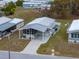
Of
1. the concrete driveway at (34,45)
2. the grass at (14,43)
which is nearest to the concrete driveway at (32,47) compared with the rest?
the concrete driveway at (34,45)

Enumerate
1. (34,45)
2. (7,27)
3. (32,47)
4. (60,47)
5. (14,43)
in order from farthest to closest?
(7,27) → (14,43) → (34,45) → (32,47) → (60,47)

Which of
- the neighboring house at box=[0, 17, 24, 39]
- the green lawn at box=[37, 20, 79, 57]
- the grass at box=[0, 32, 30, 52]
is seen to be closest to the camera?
the green lawn at box=[37, 20, 79, 57]

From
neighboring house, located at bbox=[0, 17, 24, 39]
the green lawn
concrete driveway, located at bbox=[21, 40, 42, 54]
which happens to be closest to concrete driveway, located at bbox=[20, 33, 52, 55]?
concrete driveway, located at bbox=[21, 40, 42, 54]

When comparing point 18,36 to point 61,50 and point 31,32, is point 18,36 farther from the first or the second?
point 61,50

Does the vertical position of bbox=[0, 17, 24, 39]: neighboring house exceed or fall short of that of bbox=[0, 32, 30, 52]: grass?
it exceeds it

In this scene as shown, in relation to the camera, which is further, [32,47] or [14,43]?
[14,43]

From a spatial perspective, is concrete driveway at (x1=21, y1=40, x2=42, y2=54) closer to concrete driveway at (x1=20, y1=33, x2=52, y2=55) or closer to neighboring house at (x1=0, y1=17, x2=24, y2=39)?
concrete driveway at (x1=20, y1=33, x2=52, y2=55)

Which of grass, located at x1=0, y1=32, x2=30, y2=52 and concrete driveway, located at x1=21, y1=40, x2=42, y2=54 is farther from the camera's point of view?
grass, located at x1=0, y1=32, x2=30, y2=52

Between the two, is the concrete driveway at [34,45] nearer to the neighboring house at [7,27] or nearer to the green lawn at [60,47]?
the green lawn at [60,47]

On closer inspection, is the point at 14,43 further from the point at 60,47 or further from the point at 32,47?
the point at 60,47

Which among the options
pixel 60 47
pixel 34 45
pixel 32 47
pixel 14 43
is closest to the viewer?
pixel 60 47

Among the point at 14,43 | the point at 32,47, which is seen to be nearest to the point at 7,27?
the point at 14,43
